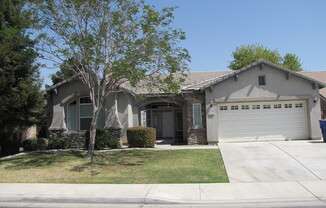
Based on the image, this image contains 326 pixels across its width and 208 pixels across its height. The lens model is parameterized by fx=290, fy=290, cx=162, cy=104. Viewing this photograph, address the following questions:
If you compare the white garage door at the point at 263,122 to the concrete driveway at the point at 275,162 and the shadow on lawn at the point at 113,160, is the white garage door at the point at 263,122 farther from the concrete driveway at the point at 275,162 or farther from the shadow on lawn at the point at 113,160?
the shadow on lawn at the point at 113,160

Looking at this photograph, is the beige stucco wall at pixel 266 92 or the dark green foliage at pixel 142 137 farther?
the beige stucco wall at pixel 266 92

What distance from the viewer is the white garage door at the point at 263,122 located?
52.7ft

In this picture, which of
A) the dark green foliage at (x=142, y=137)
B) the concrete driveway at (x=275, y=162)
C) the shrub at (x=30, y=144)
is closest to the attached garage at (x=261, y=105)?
the concrete driveway at (x=275, y=162)

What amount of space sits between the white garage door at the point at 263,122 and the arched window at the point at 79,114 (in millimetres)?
7888

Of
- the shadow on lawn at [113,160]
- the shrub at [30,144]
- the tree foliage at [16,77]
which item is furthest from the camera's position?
the shrub at [30,144]

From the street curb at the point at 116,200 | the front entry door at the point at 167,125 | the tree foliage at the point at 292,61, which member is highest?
the tree foliage at the point at 292,61

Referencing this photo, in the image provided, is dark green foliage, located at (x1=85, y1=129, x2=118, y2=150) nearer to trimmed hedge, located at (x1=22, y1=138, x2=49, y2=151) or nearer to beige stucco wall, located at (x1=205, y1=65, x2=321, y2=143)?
trimmed hedge, located at (x1=22, y1=138, x2=49, y2=151)

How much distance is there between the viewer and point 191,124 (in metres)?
16.5

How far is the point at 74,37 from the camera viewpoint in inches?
475

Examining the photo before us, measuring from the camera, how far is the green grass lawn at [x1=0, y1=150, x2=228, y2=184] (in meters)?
9.18

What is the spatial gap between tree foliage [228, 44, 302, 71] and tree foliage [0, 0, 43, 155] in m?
28.3

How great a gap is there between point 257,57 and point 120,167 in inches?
→ 1202

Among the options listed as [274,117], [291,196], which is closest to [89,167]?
[291,196]

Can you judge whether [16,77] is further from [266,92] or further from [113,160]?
[266,92]
